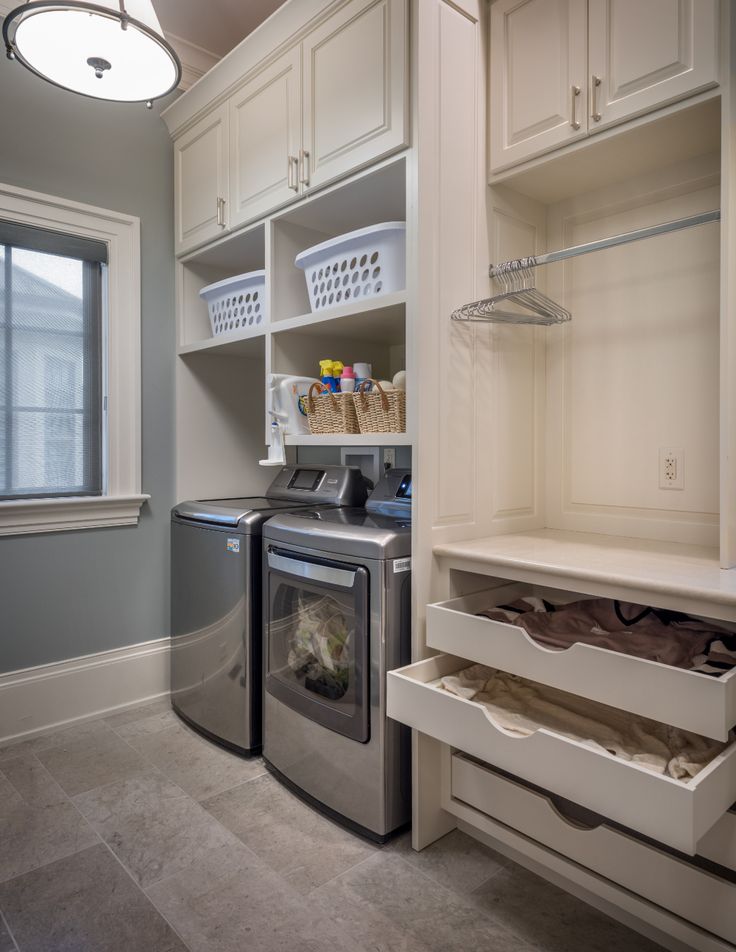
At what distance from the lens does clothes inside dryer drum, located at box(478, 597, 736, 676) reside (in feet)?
4.43

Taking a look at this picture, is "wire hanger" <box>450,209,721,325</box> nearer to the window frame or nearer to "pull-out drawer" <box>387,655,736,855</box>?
"pull-out drawer" <box>387,655,736,855</box>

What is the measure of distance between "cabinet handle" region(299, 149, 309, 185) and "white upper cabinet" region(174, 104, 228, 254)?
0.49 m

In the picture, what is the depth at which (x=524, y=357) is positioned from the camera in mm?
1964

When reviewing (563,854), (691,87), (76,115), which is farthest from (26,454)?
(691,87)

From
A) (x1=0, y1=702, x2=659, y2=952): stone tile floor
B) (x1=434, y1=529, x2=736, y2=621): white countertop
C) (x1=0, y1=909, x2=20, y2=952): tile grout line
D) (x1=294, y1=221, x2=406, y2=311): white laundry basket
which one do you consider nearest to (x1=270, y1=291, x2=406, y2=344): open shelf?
(x1=294, y1=221, x2=406, y2=311): white laundry basket

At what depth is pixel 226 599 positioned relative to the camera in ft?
7.35

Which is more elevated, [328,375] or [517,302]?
[517,302]

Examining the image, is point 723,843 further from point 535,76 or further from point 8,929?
point 535,76

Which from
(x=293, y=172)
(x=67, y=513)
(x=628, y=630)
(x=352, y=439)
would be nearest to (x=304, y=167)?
(x=293, y=172)

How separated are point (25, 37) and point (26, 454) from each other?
140 cm

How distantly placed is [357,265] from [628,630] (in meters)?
1.28

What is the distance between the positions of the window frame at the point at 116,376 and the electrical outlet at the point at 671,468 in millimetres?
1960

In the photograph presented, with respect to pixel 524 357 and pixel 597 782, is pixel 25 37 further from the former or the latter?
pixel 597 782

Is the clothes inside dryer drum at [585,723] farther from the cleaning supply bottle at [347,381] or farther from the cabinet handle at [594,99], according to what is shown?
the cabinet handle at [594,99]
